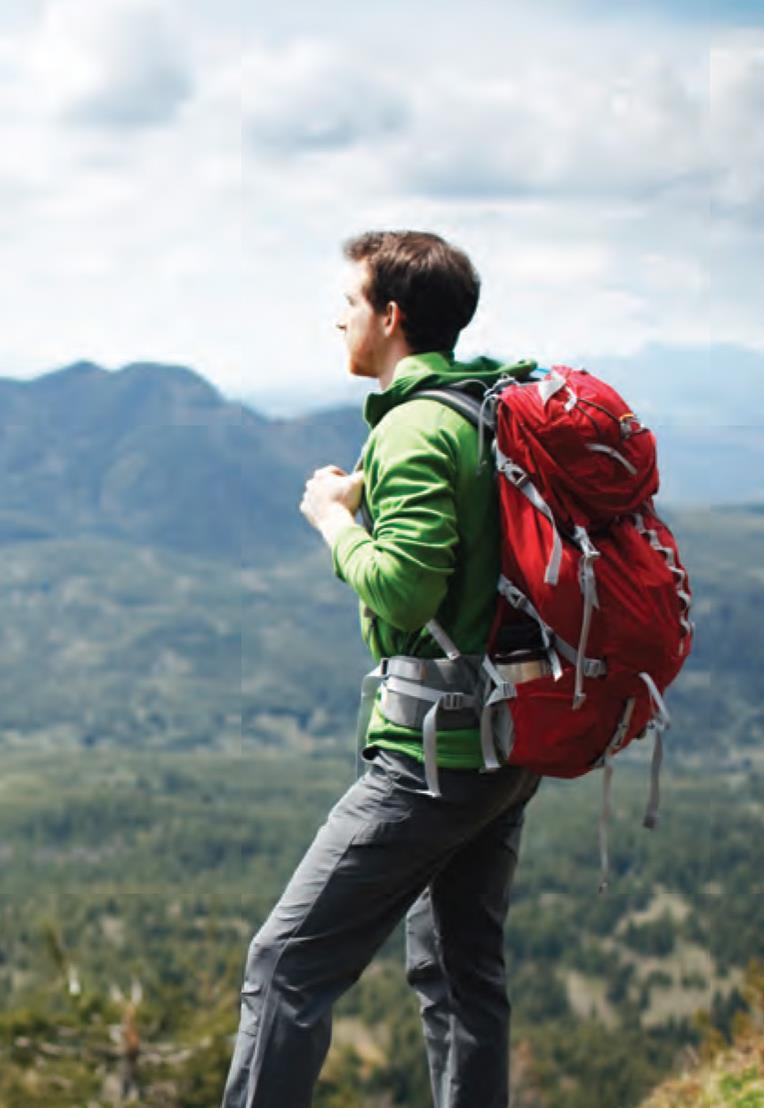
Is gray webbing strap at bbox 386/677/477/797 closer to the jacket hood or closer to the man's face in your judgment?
the jacket hood

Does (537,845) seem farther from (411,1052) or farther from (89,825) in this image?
(411,1052)

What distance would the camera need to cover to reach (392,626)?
2994 millimetres

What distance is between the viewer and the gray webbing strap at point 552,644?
2.86 metres

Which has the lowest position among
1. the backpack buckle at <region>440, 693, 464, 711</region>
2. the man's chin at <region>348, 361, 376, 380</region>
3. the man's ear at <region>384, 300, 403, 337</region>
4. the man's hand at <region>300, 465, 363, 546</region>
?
the backpack buckle at <region>440, 693, 464, 711</region>

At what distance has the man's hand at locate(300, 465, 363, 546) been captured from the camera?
3021 millimetres

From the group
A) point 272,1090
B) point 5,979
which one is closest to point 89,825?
point 5,979

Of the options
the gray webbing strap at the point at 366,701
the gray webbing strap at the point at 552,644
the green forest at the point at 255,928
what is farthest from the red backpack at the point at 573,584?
the green forest at the point at 255,928

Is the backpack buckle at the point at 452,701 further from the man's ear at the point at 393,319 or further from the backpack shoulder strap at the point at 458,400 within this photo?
the man's ear at the point at 393,319

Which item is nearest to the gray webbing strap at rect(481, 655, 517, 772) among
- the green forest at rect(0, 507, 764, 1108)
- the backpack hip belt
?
the backpack hip belt

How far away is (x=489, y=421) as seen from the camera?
292cm

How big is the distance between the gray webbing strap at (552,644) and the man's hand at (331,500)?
0.38 metres

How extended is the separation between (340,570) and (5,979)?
107061mm

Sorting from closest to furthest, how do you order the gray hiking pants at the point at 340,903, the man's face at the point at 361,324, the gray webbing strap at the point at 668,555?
the gray hiking pants at the point at 340,903
the gray webbing strap at the point at 668,555
the man's face at the point at 361,324

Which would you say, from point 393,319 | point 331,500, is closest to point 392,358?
point 393,319
